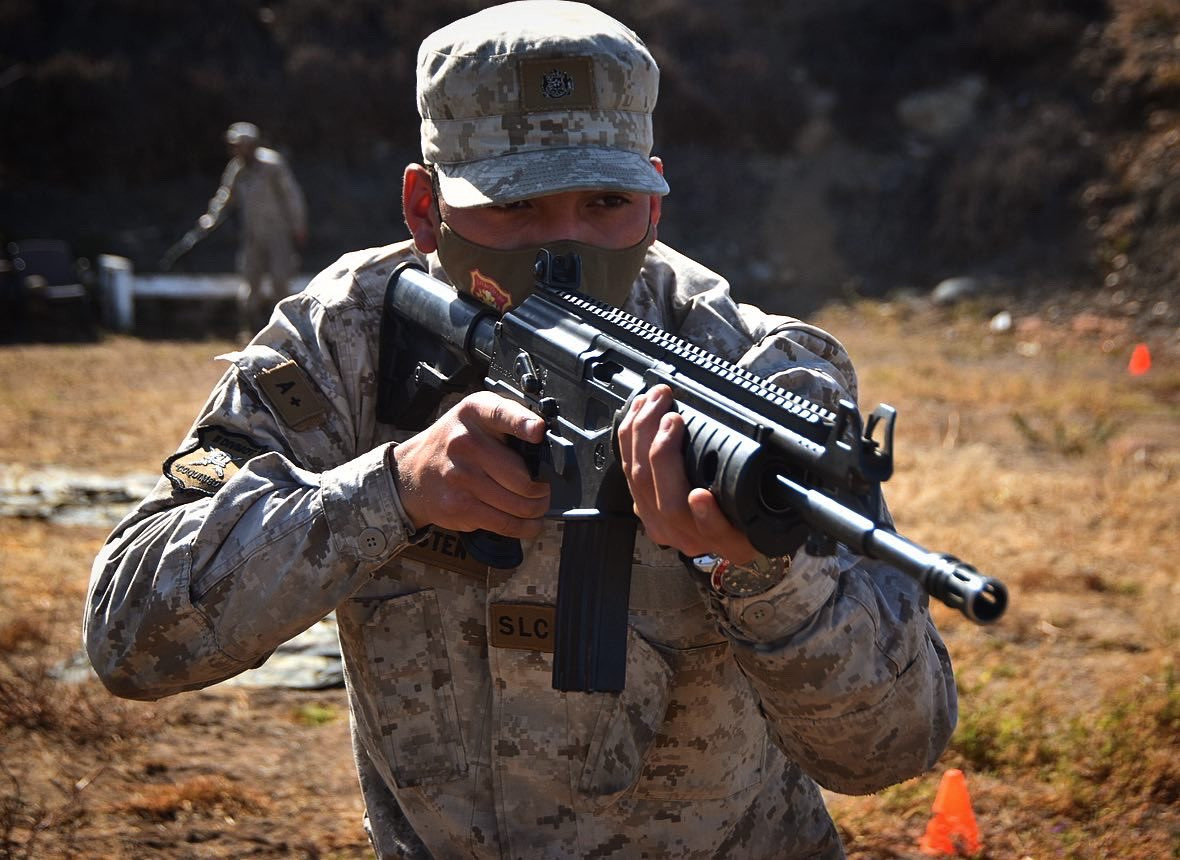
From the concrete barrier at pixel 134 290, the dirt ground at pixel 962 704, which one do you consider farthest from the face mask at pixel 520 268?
the concrete barrier at pixel 134 290

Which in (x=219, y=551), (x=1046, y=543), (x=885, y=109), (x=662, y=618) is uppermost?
(x=885, y=109)

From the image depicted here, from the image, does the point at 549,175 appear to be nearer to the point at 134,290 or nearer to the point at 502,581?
the point at 502,581

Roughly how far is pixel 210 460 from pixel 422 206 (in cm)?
70

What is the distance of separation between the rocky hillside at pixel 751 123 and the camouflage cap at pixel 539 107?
1514cm

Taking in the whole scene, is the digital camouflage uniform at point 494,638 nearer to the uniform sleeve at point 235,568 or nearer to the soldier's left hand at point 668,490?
the uniform sleeve at point 235,568

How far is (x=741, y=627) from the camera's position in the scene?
6.90 feet

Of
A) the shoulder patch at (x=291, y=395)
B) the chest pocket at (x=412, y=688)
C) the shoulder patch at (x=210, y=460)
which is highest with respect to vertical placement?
the shoulder patch at (x=291, y=395)

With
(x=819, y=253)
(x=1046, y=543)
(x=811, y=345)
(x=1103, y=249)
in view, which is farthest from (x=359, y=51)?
(x=811, y=345)

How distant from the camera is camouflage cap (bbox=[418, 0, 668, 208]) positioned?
7.89 feet

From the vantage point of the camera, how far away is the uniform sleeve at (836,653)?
2.07 m

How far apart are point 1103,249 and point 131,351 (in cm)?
1212

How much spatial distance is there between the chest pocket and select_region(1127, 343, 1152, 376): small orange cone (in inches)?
468

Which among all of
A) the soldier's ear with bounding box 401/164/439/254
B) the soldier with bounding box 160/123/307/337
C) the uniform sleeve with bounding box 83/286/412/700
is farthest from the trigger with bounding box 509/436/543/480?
the soldier with bounding box 160/123/307/337

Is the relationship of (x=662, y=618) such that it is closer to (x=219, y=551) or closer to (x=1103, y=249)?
(x=219, y=551)
